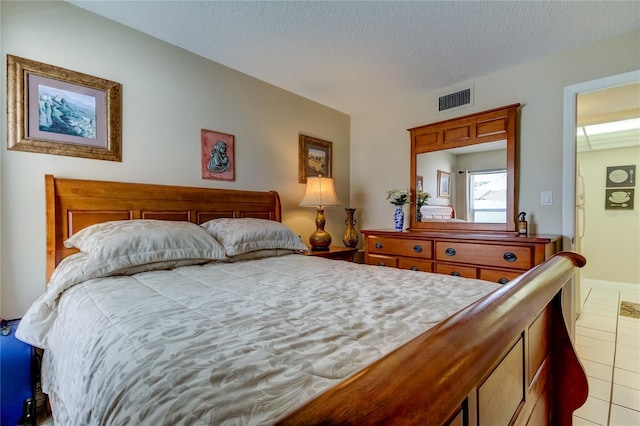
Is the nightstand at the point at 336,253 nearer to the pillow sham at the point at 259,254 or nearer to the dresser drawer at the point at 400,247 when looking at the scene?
the dresser drawer at the point at 400,247

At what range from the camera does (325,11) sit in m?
1.84

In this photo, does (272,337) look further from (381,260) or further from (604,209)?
(604,209)

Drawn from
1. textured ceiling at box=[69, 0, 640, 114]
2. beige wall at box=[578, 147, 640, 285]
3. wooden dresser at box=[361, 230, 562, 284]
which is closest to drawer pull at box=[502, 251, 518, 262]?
wooden dresser at box=[361, 230, 562, 284]

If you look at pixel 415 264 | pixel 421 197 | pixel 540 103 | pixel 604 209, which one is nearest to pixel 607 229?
pixel 604 209

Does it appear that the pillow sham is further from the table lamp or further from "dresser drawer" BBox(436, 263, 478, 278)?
"dresser drawer" BBox(436, 263, 478, 278)

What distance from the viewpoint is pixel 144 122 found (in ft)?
6.88

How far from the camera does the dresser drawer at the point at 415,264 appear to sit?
249 cm

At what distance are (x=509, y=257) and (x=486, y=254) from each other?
0.15m

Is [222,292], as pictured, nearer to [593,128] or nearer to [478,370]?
[478,370]

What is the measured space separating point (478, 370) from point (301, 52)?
2.45 meters

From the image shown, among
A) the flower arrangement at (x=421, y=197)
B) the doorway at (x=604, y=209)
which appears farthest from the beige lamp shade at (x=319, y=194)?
the doorway at (x=604, y=209)

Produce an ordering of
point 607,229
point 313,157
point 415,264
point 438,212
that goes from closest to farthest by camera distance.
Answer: point 415,264
point 438,212
point 313,157
point 607,229

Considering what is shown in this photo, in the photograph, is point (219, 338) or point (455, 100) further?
point (455, 100)

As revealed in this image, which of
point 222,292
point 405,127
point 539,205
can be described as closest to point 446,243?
point 539,205
